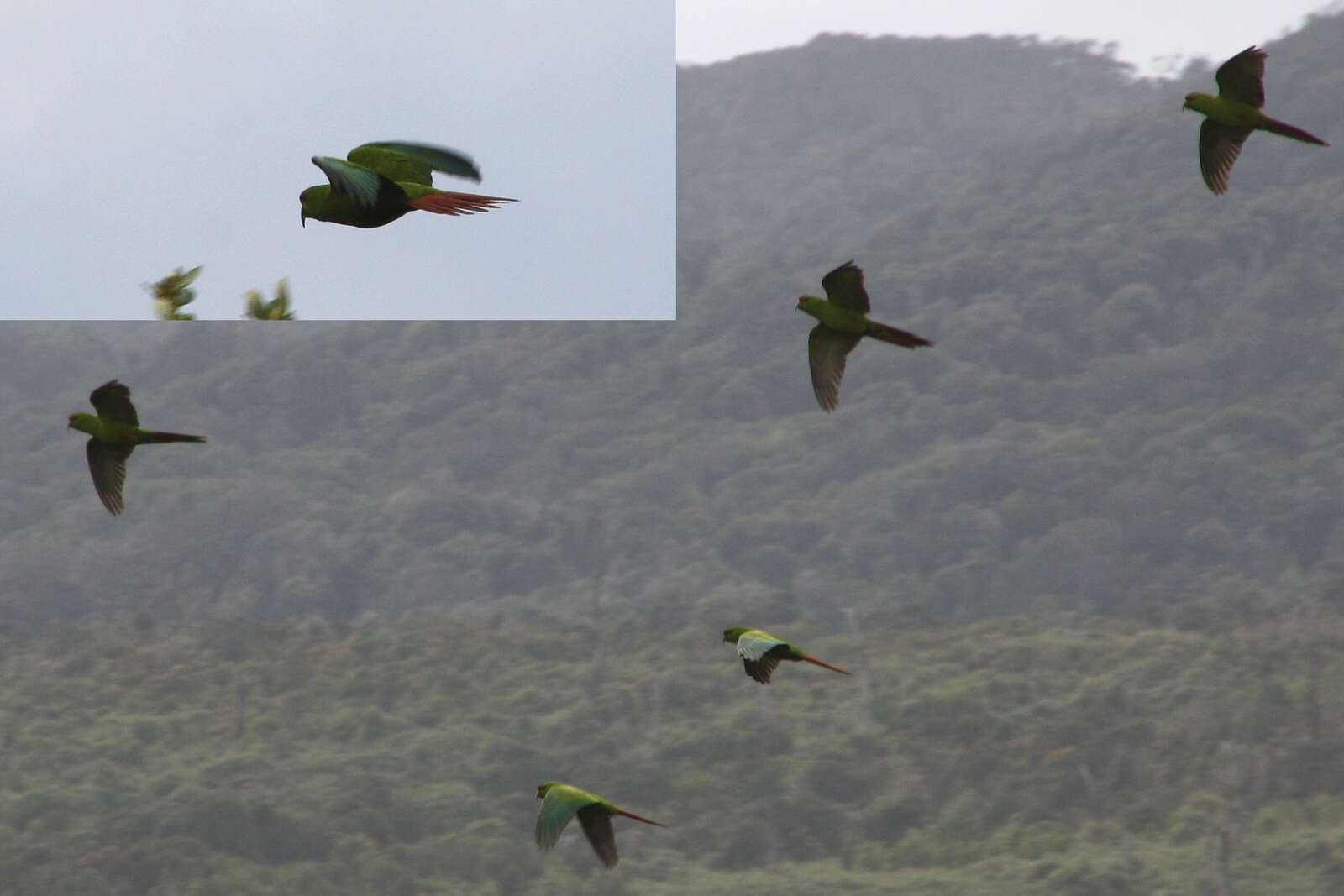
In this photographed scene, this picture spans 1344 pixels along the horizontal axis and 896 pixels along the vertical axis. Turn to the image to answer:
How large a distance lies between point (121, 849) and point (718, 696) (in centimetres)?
278

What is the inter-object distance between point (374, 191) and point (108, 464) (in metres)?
0.61

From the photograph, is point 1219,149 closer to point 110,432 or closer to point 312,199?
point 312,199

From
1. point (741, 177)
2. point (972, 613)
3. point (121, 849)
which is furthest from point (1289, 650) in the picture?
point (121, 849)

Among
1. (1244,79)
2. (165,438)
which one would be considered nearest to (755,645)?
(165,438)

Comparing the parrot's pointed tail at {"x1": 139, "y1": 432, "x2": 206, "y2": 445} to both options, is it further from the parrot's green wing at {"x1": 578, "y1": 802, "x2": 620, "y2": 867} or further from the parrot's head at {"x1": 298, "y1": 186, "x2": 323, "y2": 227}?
the parrot's green wing at {"x1": 578, "y1": 802, "x2": 620, "y2": 867}

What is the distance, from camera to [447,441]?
8555 millimetres

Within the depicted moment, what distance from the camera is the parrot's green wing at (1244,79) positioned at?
148cm

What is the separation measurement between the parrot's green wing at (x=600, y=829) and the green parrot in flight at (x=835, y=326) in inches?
18.1

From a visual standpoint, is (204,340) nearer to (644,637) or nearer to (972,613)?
(644,637)

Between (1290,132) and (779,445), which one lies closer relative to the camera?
(1290,132)

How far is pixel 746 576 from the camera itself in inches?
322

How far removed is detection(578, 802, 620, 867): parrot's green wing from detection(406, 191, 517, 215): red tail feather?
2.22 feet

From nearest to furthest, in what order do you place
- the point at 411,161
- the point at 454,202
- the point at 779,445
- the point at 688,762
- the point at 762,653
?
the point at 454,202, the point at 411,161, the point at 762,653, the point at 688,762, the point at 779,445

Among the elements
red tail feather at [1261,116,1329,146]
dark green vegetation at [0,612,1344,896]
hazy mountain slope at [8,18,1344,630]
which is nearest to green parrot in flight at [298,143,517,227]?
red tail feather at [1261,116,1329,146]
